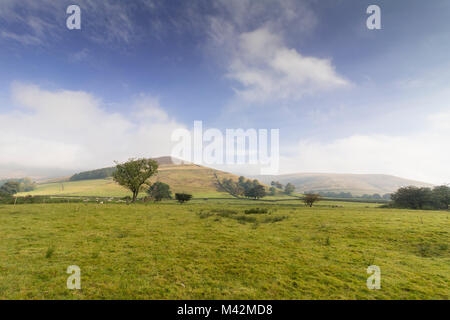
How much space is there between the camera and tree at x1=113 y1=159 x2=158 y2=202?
162 feet

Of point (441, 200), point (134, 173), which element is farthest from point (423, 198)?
point (134, 173)

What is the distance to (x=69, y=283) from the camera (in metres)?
7.66

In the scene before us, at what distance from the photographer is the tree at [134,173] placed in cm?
4938

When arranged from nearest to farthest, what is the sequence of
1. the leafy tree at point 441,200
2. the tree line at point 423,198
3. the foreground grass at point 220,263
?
the foreground grass at point 220,263, the leafy tree at point 441,200, the tree line at point 423,198

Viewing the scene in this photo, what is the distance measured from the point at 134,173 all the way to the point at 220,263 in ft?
157

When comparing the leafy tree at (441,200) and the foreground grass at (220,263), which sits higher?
the foreground grass at (220,263)

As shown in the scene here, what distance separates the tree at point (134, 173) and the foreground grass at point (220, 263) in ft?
109

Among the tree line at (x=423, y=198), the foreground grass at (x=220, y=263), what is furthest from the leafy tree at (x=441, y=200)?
the foreground grass at (x=220, y=263)

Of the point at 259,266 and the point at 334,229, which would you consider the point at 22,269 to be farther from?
the point at 334,229

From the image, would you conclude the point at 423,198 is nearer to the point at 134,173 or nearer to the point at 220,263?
the point at 220,263

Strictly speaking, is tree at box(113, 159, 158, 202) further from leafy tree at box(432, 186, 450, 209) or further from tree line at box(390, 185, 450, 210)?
leafy tree at box(432, 186, 450, 209)

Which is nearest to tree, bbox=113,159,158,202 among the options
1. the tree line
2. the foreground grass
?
the foreground grass

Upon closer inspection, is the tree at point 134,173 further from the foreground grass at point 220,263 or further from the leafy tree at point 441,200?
the leafy tree at point 441,200
